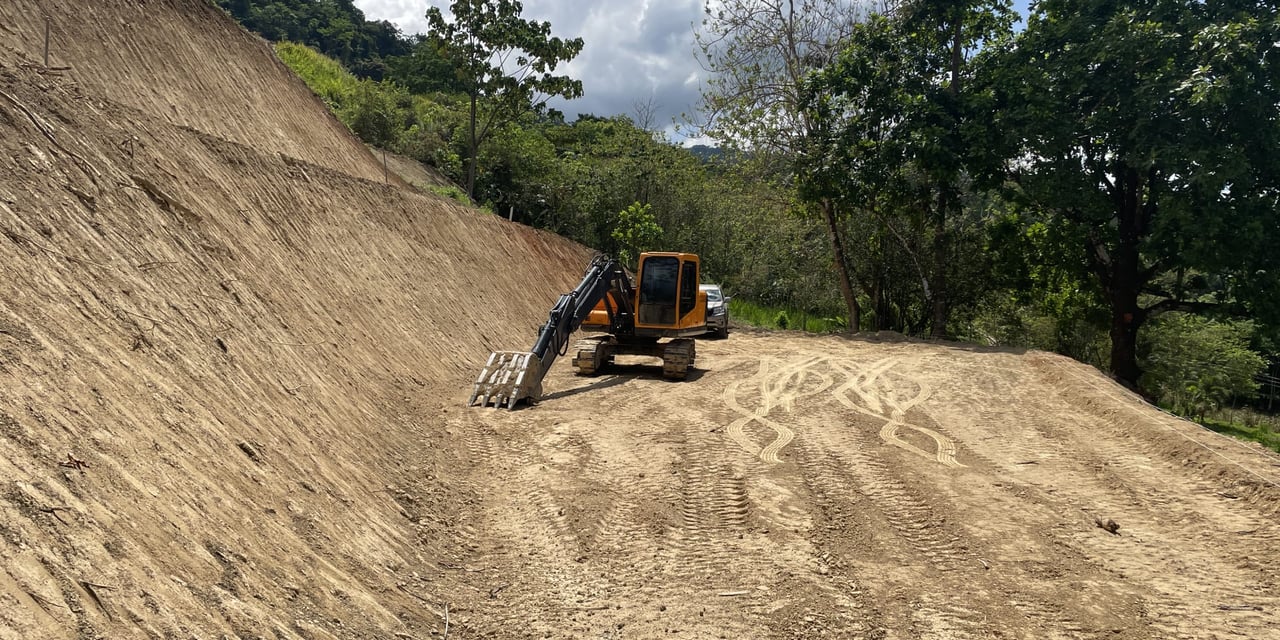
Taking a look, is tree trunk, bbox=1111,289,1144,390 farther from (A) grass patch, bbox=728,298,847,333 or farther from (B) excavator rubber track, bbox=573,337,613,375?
(B) excavator rubber track, bbox=573,337,613,375

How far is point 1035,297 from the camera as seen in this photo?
82.1ft

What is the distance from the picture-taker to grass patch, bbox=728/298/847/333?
29.8 metres

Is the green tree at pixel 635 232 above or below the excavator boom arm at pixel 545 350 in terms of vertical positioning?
above

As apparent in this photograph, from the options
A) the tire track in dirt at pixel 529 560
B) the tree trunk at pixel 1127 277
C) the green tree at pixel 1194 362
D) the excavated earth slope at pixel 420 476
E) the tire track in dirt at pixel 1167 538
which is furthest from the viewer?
the green tree at pixel 1194 362

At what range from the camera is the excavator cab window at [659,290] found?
14.4 metres

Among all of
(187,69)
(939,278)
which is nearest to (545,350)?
(187,69)

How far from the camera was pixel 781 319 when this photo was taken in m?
30.2

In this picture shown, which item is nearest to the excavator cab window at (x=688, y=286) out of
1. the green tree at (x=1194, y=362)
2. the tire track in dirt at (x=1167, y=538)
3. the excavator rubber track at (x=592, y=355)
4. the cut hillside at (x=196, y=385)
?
the excavator rubber track at (x=592, y=355)

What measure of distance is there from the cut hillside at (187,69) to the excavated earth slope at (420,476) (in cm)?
78

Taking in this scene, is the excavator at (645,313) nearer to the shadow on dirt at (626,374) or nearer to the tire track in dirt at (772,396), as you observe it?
the shadow on dirt at (626,374)

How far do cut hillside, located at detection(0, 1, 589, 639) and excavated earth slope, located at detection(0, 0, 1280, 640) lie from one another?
3cm

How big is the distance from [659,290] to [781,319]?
16689mm

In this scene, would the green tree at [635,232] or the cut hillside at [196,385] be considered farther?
the green tree at [635,232]

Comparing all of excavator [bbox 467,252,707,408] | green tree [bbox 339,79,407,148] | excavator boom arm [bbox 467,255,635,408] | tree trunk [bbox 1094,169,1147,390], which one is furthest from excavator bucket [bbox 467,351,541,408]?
green tree [bbox 339,79,407,148]
